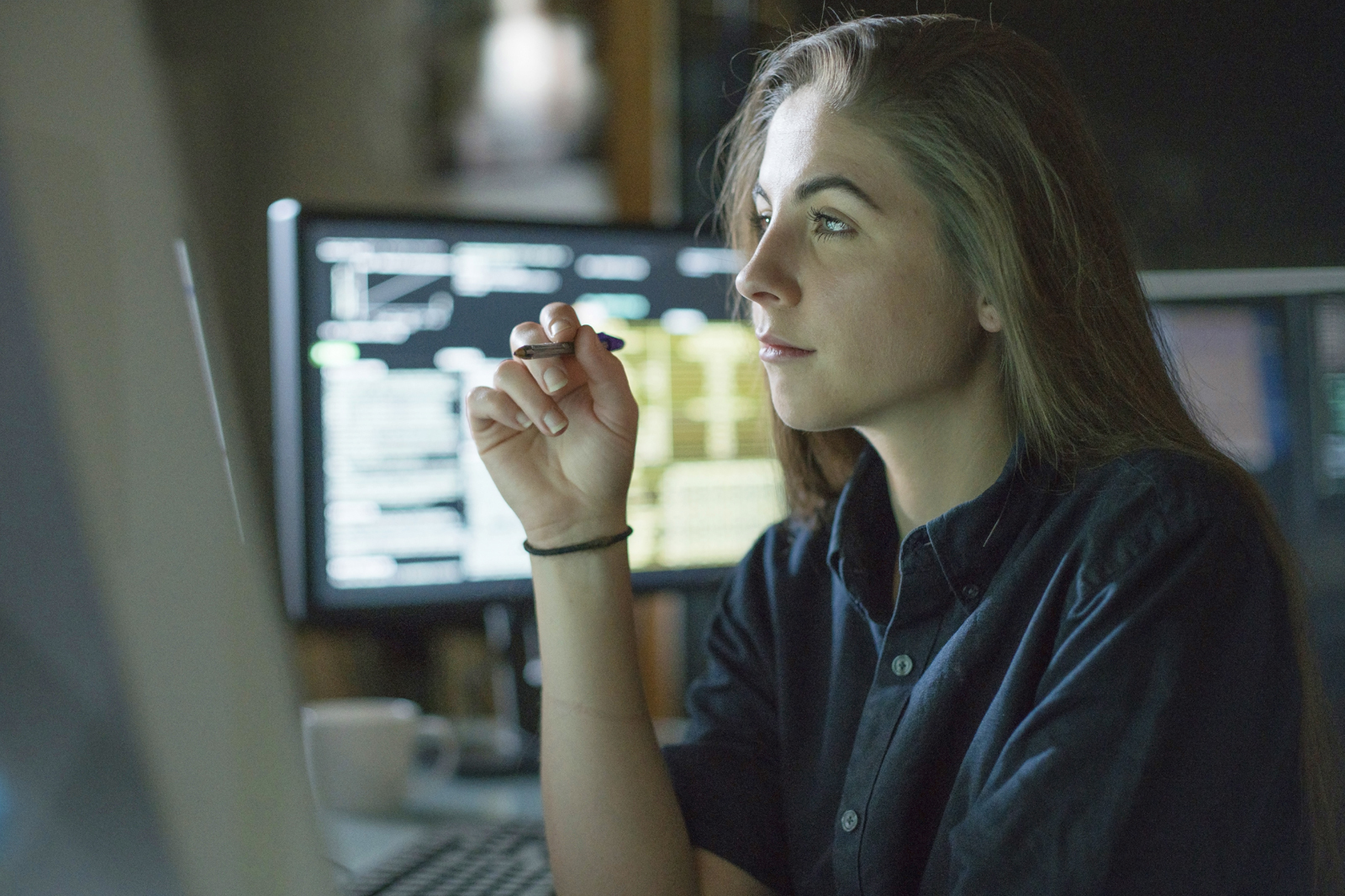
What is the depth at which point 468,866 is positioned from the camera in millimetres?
966

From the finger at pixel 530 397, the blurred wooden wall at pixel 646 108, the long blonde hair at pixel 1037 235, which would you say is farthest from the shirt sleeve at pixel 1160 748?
the blurred wooden wall at pixel 646 108

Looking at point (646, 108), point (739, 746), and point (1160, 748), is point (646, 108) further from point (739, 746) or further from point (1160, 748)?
point (1160, 748)

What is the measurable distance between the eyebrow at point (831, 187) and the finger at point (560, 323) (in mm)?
204

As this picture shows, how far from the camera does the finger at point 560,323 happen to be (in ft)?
2.85

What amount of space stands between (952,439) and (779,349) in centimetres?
16

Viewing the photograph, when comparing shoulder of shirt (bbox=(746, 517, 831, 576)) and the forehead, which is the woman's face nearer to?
the forehead

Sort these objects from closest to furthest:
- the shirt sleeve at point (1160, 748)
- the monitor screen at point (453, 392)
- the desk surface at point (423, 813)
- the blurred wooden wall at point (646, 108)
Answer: the shirt sleeve at point (1160, 748) → the desk surface at point (423, 813) → the monitor screen at point (453, 392) → the blurred wooden wall at point (646, 108)

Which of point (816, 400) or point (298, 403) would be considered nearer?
point (816, 400)

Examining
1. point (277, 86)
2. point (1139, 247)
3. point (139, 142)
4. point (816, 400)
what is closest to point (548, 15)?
point (277, 86)

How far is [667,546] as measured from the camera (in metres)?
1.34

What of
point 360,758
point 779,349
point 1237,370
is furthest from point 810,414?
point 360,758

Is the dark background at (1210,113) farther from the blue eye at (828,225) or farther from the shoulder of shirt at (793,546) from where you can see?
the shoulder of shirt at (793,546)

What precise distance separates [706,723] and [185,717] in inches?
27.6

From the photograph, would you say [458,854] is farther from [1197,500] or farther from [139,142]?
[139,142]
